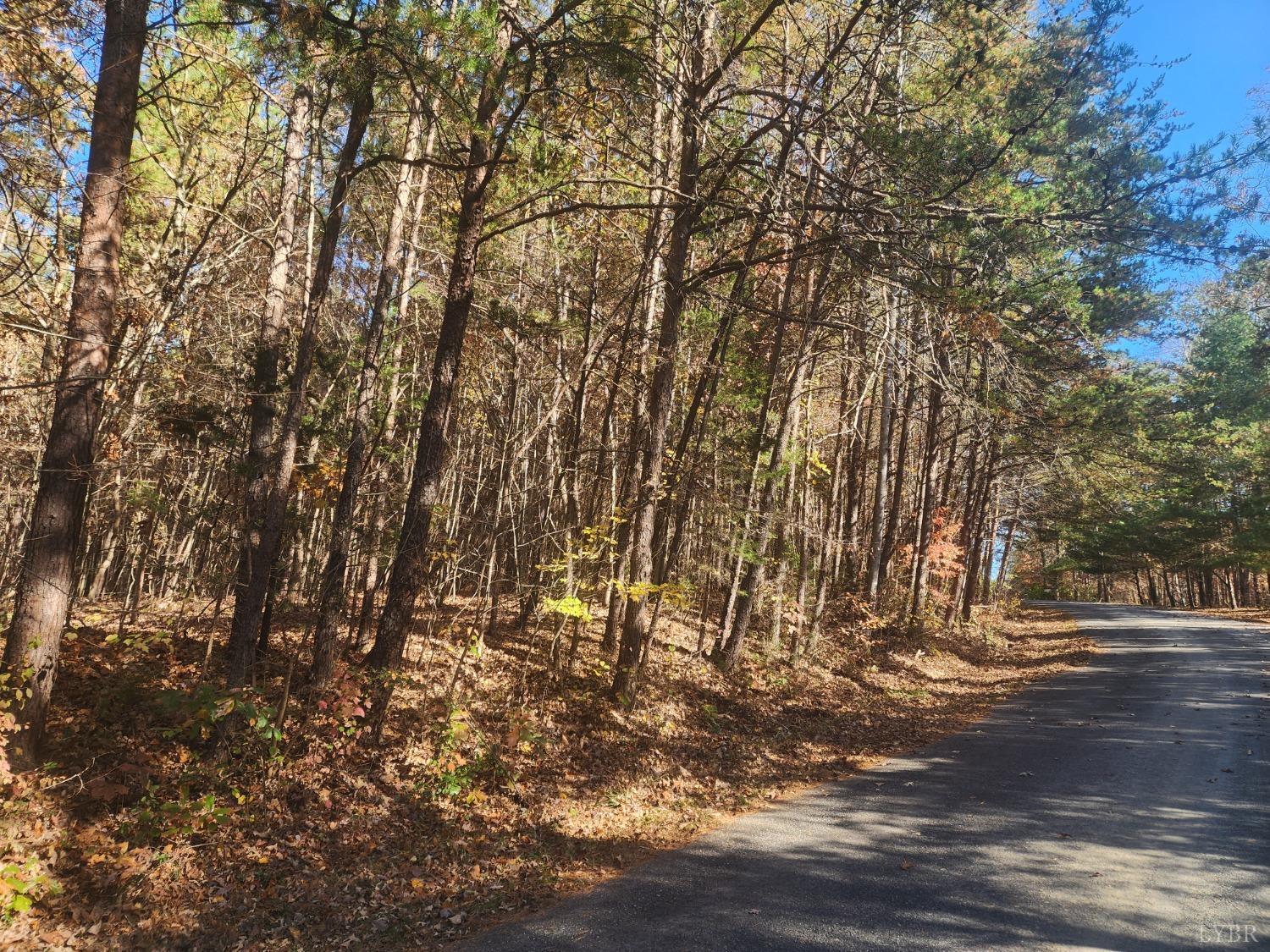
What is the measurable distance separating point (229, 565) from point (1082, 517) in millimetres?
29530

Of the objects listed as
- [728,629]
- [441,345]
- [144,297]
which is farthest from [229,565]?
[728,629]

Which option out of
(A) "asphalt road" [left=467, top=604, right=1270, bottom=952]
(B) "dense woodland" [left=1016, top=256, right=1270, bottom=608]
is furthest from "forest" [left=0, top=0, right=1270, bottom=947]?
(A) "asphalt road" [left=467, top=604, right=1270, bottom=952]

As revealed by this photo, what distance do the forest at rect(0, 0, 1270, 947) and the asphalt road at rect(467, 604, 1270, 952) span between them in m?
1.62

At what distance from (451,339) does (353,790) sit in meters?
4.70

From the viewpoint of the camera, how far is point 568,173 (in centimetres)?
854

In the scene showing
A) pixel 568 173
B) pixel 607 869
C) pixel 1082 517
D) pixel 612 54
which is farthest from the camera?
pixel 1082 517

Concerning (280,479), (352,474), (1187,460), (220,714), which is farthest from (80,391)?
(1187,460)

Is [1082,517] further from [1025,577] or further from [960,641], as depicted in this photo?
[1025,577]

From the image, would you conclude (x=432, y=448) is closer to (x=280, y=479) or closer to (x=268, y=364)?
(x=280, y=479)

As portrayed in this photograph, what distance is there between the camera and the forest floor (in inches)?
194

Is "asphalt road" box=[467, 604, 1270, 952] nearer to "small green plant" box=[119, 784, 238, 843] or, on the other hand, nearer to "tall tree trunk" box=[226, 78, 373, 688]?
"small green plant" box=[119, 784, 238, 843]

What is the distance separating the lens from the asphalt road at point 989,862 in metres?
4.60

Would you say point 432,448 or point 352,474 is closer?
point 432,448

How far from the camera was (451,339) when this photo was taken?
7.61 metres
